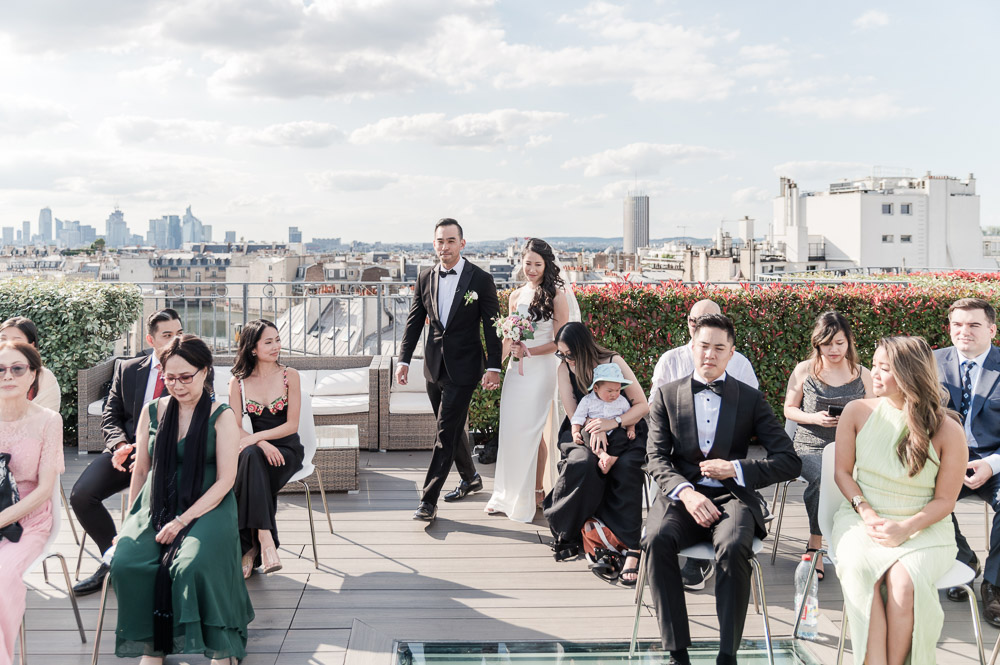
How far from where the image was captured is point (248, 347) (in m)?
3.88

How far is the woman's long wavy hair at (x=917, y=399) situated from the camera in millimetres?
2766

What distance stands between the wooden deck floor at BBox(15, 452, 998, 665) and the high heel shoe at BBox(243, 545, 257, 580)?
0.06 m

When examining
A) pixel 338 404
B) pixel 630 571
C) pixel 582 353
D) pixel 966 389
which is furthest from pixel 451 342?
pixel 966 389

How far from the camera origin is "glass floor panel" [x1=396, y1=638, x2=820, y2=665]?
2840 millimetres

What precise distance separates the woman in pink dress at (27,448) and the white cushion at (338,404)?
10.3 ft

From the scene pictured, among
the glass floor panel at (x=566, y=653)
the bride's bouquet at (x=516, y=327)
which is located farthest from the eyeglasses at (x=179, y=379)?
the bride's bouquet at (x=516, y=327)

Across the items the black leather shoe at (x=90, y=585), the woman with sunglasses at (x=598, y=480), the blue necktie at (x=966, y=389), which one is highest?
the blue necktie at (x=966, y=389)

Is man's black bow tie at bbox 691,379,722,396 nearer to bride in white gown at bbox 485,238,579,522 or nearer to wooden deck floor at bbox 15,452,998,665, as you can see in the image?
wooden deck floor at bbox 15,452,998,665

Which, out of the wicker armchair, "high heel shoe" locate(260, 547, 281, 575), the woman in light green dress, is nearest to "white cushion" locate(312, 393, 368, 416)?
the wicker armchair

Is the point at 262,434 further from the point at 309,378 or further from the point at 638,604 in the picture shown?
the point at 309,378

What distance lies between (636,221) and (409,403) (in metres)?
149

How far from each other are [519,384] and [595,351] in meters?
0.77

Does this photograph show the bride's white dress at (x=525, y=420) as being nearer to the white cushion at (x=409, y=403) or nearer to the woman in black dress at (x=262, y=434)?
the woman in black dress at (x=262, y=434)

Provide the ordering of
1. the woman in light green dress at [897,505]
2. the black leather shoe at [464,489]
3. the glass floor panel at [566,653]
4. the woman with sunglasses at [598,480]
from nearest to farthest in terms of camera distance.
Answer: the woman in light green dress at [897,505], the glass floor panel at [566,653], the woman with sunglasses at [598,480], the black leather shoe at [464,489]
